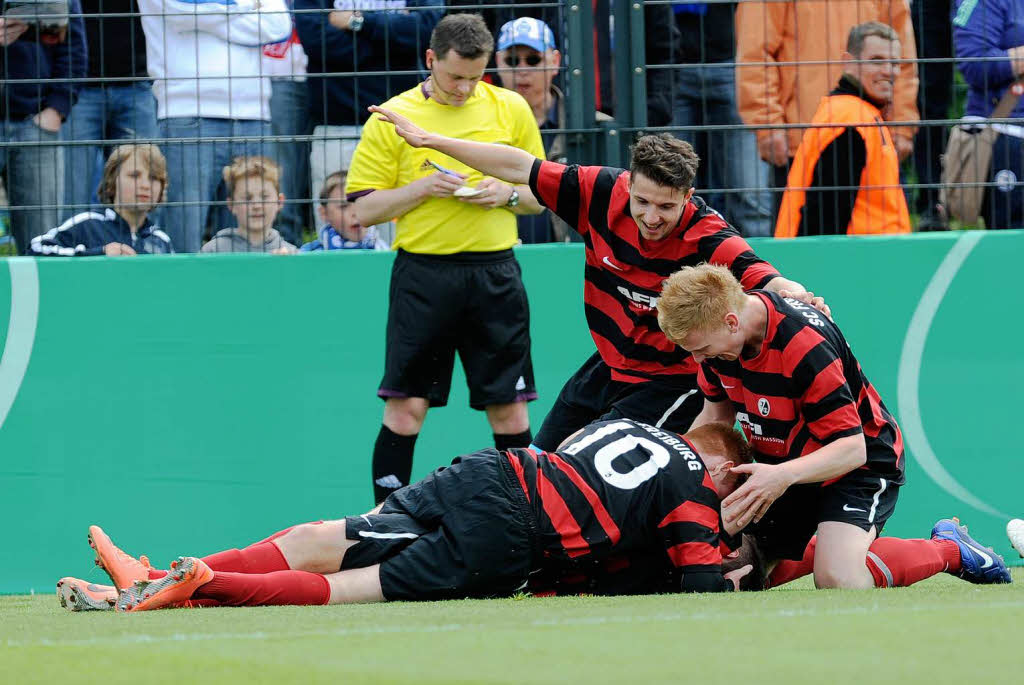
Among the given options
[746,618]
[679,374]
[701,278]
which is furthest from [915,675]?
[679,374]

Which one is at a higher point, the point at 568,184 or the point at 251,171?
the point at 251,171

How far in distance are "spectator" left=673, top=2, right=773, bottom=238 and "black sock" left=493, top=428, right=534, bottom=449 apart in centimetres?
Result: 144

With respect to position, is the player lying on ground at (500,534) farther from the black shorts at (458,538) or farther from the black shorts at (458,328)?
the black shorts at (458,328)

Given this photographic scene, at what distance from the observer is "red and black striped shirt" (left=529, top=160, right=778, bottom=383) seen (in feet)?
19.5

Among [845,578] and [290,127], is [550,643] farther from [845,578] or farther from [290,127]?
[290,127]

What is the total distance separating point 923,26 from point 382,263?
2.94 metres

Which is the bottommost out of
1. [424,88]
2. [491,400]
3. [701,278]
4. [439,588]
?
[439,588]

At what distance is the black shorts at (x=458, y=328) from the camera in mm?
6969

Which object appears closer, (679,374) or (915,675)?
(915,675)

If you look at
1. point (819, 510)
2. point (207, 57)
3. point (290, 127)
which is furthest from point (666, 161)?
point (207, 57)

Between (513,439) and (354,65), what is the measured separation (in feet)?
6.41

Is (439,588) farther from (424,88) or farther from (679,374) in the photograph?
(424,88)

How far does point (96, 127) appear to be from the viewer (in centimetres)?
733

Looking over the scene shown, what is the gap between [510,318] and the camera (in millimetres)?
7059
